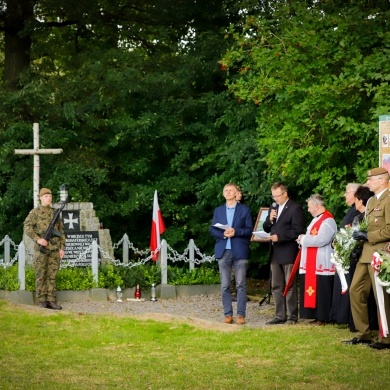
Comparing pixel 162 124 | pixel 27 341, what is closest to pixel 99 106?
pixel 162 124

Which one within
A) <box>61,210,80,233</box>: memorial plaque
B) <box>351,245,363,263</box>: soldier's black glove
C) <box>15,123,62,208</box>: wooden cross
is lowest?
<box>351,245,363,263</box>: soldier's black glove

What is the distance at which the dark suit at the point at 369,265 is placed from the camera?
11.5 m

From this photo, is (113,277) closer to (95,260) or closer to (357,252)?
(95,260)

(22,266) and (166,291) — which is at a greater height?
(22,266)

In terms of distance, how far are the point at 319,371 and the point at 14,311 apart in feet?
21.6

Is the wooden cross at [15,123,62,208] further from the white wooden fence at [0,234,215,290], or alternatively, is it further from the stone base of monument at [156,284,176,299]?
the stone base of monument at [156,284,176,299]

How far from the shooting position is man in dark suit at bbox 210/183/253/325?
14016 millimetres

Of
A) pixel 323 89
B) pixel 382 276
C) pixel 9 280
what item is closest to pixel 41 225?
pixel 9 280

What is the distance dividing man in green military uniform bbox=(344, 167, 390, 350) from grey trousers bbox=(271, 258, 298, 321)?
226cm

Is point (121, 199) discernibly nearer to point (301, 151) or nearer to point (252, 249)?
point (252, 249)

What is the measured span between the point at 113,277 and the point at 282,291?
197 inches

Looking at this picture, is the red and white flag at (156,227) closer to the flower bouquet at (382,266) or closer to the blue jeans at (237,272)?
the blue jeans at (237,272)

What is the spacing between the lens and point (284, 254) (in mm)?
14219

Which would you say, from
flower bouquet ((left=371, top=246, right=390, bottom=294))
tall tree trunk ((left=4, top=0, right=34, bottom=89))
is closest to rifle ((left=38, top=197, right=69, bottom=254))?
flower bouquet ((left=371, top=246, right=390, bottom=294))
